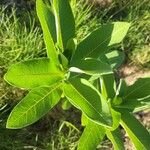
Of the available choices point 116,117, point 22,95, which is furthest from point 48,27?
point 22,95

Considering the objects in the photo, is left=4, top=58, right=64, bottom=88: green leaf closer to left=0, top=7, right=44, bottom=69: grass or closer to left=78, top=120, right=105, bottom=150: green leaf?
left=78, top=120, right=105, bottom=150: green leaf

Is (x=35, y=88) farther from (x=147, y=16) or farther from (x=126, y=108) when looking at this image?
(x=147, y=16)

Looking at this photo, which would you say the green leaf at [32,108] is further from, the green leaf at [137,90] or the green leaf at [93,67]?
the green leaf at [137,90]

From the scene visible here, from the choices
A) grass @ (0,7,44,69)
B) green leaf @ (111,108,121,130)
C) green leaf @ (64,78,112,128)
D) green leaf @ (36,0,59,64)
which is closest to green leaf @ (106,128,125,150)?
green leaf @ (111,108,121,130)

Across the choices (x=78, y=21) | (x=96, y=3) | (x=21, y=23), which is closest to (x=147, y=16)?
(x=96, y=3)

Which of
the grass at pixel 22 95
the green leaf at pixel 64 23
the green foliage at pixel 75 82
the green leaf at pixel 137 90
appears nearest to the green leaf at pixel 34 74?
the green foliage at pixel 75 82

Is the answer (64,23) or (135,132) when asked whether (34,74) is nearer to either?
(64,23)
